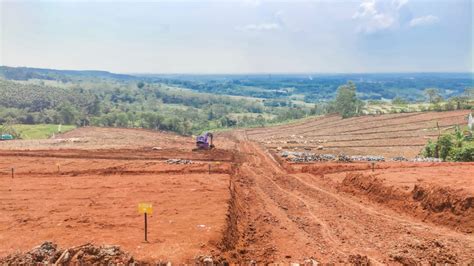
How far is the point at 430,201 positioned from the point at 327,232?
4.74 metres

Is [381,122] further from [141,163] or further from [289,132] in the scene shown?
[141,163]

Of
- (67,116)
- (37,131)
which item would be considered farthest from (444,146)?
(67,116)

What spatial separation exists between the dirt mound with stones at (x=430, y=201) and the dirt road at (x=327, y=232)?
464 mm

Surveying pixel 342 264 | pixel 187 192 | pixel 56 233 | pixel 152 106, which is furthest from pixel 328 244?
pixel 152 106

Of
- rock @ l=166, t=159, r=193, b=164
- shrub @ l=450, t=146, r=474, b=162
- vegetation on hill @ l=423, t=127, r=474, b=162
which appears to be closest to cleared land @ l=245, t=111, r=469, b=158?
vegetation on hill @ l=423, t=127, r=474, b=162

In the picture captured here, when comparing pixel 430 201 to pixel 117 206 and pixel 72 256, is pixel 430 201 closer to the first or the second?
pixel 117 206

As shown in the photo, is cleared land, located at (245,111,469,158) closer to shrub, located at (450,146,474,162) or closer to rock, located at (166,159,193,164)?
shrub, located at (450,146,474,162)

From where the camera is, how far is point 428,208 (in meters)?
16.3

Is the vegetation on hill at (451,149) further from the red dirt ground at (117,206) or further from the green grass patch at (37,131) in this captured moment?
the green grass patch at (37,131)

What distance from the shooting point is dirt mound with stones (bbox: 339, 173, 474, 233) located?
1494cm

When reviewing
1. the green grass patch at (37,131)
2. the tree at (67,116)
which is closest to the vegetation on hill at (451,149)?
the green grass patch at (37,131)

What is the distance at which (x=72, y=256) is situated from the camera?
Answer: 34.5 ft

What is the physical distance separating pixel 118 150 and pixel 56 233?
795 inches

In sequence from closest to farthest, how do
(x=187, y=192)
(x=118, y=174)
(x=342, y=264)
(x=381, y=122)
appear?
1. (x=342, y=264)
2. (x=187, y=192)
3. (x=118, y=174)
4. (x=381, y=122)
